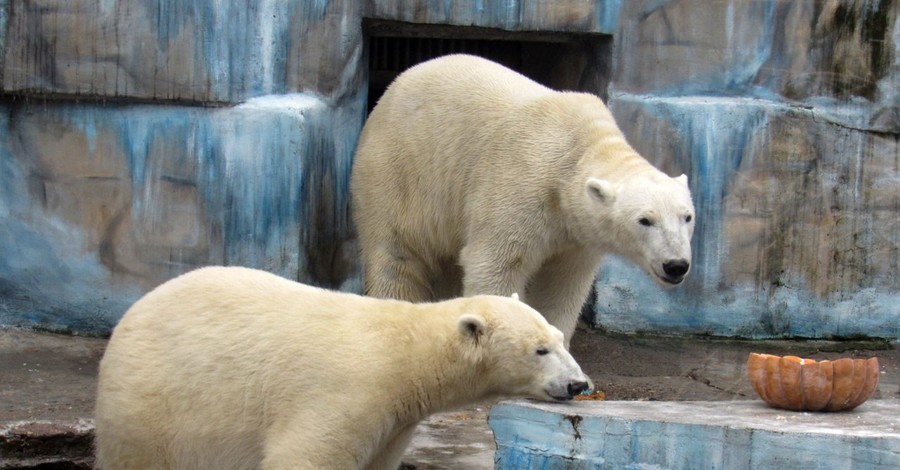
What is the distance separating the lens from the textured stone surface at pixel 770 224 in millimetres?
7738

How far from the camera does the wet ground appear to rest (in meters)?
5.56

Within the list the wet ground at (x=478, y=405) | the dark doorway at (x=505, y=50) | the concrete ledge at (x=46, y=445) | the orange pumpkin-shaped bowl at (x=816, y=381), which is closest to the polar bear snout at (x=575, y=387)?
the orange pumpkin-shaped bowl at (x=816, y=381)

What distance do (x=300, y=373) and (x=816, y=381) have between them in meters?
1.84

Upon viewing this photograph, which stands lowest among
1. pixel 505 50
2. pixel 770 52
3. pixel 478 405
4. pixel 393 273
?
pixel 478 405

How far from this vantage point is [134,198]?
7223 mm

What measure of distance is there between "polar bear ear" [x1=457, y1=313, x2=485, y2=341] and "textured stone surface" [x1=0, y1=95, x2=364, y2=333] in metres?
2.86

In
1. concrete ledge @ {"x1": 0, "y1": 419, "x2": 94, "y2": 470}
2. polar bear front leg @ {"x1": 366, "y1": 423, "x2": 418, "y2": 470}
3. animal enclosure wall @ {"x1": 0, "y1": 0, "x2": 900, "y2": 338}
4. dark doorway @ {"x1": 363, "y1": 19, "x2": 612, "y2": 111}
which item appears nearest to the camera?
polar bear front leg @ {"x1": 366, "y1": 423, "x2": 418, "y2": 470}

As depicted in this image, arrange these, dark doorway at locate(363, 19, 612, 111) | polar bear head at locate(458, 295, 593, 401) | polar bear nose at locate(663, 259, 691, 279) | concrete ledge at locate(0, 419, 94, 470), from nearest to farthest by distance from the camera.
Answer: polar bear head at locate(458, 295, 593, 401), concrete ledge at locate(0, 419, 94, 470), polar bear nose at locate(663, 259, 691, 279), dark doorway at locate(363, 19, 612, 111)

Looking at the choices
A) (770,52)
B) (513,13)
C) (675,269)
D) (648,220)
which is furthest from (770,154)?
(675,269)

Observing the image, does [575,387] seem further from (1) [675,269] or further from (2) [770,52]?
(2) [770,52]

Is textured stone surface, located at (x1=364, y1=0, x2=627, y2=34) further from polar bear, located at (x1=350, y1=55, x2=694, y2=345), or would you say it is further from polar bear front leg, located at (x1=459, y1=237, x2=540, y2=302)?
polar bear front leg, located at (x1=459, y1=237, x2=540, y2=302)

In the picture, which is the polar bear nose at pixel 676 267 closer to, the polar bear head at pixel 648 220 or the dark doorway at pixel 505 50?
the polar bear head at pixel 648 220

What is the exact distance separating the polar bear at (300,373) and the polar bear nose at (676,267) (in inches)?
51.1

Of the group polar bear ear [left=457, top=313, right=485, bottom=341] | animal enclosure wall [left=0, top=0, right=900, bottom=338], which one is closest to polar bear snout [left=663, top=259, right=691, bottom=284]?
polar bear ear [left=457, top=313, right=485, bottom=341]
